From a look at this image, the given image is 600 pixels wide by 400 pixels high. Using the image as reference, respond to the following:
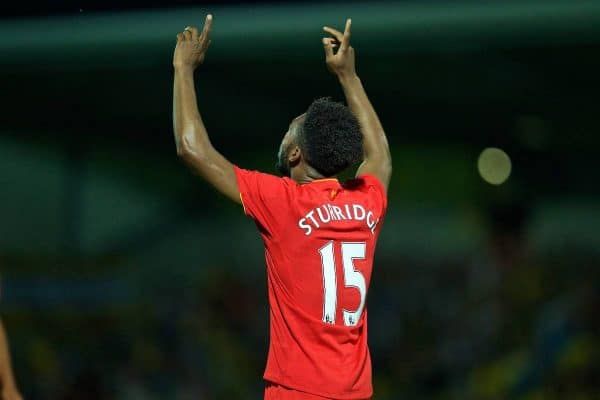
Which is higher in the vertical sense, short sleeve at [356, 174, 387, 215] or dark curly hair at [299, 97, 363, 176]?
dark curly hair at [299, 97, 363, 176]

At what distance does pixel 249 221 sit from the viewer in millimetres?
8766

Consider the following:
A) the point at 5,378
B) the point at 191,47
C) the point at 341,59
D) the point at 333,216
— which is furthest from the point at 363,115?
the point at 5,378

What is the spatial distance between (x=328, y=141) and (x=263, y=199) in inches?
12.5

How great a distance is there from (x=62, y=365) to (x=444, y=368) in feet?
11.7

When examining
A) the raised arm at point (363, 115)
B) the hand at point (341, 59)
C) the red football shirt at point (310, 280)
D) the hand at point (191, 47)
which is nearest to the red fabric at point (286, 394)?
the red football shirt at point (310, 280)

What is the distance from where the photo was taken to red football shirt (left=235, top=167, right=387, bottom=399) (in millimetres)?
3061

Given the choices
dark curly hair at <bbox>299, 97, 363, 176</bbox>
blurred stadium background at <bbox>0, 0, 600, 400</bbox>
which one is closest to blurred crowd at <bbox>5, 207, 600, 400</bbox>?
blurred stadium background at <bbox>0, 0, 600, 400</bbox>

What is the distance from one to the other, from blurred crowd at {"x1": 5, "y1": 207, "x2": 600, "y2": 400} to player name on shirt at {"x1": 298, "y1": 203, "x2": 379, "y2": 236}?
15.5ft

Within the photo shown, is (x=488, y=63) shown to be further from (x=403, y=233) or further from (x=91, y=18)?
(x=91, y=18)

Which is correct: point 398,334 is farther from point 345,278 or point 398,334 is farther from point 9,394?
point 9,394

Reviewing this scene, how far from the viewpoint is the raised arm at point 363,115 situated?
3.53 m

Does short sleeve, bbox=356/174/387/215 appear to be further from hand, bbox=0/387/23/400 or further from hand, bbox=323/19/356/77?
hand, bbox=0/387/23/400

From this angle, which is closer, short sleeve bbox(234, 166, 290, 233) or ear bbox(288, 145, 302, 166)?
short sleeve bbox(234, 166, 290, 233)

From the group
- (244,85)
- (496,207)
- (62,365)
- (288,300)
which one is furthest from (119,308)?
(288,300)
